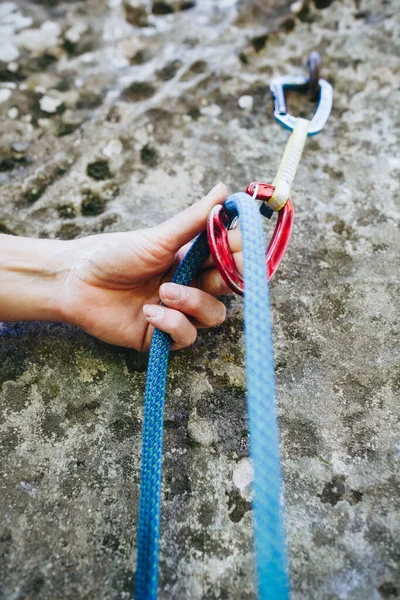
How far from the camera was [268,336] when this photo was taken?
0.62 metres

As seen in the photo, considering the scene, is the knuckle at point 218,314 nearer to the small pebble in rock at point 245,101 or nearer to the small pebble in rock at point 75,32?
the small pebble in rock at point 245,101

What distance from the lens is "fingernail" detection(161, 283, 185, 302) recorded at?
2.74 ft

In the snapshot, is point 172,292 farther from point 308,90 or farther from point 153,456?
point 308,90

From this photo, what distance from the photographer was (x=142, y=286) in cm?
98

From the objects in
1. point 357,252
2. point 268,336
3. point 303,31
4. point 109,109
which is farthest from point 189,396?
point 303,31

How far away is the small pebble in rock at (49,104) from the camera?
4.25 ft

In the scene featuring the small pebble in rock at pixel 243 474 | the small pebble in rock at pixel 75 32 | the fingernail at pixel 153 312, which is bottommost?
the small pebble in rock at pixel 243 474

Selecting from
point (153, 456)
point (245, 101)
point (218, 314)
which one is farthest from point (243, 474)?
point (245, 101)

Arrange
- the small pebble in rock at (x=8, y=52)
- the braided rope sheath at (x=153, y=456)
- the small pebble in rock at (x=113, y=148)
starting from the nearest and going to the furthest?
the braided rope sheath at (x=153, y=456) < the small pebble in rock at (x=113, y=148) < the small pebble in rock at (x=8, y=52)

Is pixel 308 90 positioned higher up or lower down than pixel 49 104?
higher up

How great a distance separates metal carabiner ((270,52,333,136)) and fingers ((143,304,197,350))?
22.6 inches

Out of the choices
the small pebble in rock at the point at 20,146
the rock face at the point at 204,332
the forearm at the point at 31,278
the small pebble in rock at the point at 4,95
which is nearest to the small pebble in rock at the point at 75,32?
the rock face at the point at 204,332

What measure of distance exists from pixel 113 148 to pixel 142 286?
48cm

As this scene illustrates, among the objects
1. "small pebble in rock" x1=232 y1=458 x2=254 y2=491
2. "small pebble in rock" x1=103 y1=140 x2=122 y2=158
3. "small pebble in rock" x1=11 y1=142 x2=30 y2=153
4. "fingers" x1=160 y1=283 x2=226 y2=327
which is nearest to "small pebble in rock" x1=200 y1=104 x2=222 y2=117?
"small pebble in rock" x1=103 y1=140 x2=122 y2=158
